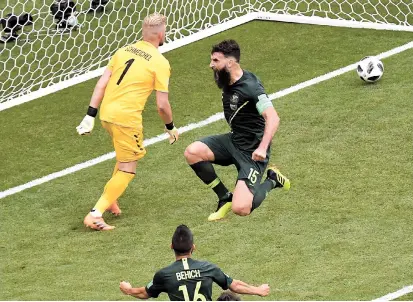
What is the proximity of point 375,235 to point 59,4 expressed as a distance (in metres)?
6.74

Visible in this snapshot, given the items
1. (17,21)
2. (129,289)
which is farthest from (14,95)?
(129,289)

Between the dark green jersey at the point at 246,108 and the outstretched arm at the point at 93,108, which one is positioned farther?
the outstretched arm at the point at 93,108

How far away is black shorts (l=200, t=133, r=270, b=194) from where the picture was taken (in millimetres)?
12695

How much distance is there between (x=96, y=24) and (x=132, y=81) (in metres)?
4.60

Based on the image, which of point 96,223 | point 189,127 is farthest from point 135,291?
point 189,127

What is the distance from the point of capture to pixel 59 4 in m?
17.5

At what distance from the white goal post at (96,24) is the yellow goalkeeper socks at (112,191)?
3647 mm

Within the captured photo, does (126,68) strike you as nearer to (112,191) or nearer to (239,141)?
(112,191)

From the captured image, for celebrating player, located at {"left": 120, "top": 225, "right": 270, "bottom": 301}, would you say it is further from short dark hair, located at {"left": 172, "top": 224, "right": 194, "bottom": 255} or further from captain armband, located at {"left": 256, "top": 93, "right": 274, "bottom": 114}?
captain armband, located at {"left": 256, "top": 93, "right": 274, "bottom": 114}

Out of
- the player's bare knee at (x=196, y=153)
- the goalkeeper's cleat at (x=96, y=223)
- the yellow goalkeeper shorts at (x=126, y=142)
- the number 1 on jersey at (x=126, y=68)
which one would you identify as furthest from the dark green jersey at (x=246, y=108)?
the goalkeeper's cleat at (x=96, y=223)

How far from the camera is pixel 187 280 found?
967 cm

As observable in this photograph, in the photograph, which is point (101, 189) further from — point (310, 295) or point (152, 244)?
point (310, 295)

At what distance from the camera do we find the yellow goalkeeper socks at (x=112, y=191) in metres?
13.5

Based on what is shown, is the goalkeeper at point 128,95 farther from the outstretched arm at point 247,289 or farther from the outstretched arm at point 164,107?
the outstretched arm at point 247,289
